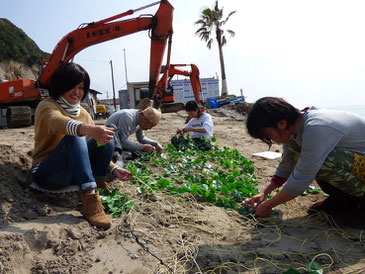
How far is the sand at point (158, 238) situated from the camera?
57.9 inches

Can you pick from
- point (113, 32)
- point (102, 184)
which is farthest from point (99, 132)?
point (113, 32)

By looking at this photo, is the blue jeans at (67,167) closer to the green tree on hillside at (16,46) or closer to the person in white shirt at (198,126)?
the person in white shirt at (198,126)

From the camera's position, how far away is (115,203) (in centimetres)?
210

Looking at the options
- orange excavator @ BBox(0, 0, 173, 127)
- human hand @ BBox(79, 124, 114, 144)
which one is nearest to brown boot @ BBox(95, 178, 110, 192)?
human hand @ BBox(79, 124, 114, 144)

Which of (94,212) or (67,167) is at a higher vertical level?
(67,167)

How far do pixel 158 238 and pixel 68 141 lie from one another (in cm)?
80

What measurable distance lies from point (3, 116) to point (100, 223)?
28.7 feet

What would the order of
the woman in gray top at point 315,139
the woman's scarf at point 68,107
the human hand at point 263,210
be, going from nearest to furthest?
the woman in gray top at point 315,139 < the human hand at point 263,210 < the woman's scarf at point 68,107

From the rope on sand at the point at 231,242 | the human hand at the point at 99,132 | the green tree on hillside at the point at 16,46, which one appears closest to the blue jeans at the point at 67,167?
the human hand at the point at 99,132

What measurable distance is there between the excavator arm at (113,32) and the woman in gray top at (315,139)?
17.1 feet

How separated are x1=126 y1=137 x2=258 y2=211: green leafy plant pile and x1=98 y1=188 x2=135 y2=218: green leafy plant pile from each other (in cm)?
19

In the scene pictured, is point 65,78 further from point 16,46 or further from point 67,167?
point 16,46

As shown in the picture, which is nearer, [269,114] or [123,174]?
[269,114]

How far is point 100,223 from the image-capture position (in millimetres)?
1745
